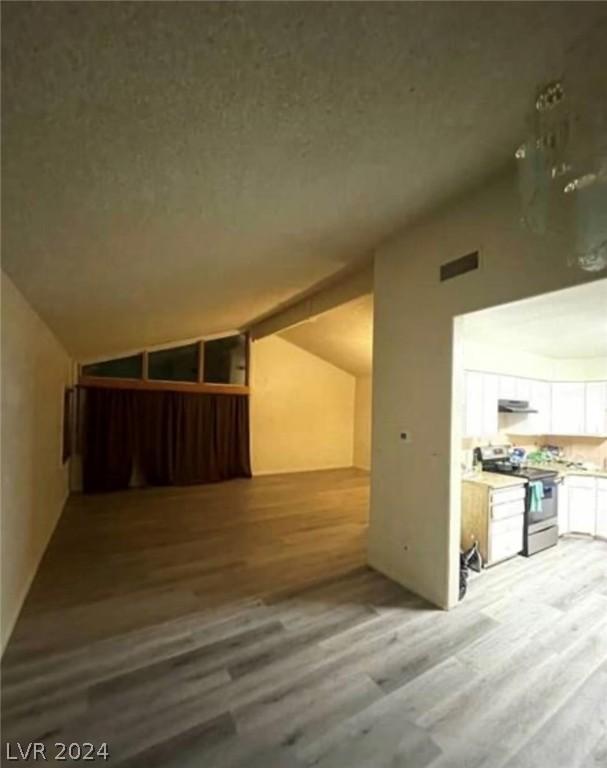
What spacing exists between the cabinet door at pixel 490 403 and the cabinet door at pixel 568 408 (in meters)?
1.21

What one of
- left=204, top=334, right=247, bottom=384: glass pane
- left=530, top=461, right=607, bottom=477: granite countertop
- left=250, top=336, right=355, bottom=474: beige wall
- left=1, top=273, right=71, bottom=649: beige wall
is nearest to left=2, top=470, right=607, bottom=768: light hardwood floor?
left=1, top=273, right=71, bottom=649: beige wall

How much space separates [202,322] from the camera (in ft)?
17.7

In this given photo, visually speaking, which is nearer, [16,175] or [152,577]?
[16,175]

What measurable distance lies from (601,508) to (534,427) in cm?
114

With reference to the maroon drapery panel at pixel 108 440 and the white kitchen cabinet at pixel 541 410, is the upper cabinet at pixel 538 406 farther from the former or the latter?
the maroon drapery panel at pixel 108 440

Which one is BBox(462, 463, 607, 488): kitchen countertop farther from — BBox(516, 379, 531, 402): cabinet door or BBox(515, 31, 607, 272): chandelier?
BBox(515, 31, 607, 272): chandelier

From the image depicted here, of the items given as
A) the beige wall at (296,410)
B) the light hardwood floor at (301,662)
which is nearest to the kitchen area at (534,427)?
the light hardwood floor at (301,662)

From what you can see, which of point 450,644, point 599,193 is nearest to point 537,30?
point 599,193

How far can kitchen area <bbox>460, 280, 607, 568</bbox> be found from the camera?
3412 millimetres

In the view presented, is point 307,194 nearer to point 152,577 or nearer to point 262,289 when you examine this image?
point 262,289

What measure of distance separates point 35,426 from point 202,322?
2812 mm

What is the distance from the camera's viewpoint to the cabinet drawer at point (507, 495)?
11.3 ft

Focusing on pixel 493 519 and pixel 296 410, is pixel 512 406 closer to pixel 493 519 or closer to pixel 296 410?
pixel 493 519

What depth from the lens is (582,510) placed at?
166 inches
